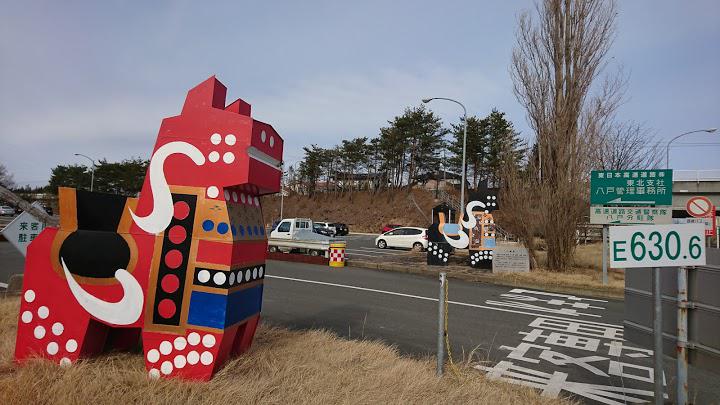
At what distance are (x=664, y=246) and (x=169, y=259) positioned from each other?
12.3 ft

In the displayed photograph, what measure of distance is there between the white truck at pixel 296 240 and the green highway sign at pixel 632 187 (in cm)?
989

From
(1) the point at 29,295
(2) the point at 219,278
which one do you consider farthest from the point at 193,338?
(1) the point at 29,295

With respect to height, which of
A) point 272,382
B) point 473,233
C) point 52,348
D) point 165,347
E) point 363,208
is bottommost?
point 272,382

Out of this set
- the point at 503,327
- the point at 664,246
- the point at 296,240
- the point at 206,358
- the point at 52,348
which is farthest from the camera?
the point at 296,240

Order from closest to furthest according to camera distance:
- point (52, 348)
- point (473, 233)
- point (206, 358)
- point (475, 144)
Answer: point (206, 358) → point (52, 348) → point (473, 233) → point (475, 144)

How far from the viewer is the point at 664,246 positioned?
333cm

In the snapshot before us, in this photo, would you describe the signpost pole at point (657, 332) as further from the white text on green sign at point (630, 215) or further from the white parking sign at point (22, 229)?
the white text on green sign at point (630, 215)

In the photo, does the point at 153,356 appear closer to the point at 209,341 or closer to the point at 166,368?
the point at 166,368

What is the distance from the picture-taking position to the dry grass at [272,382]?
10.9ft

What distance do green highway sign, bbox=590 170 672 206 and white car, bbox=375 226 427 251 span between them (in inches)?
532

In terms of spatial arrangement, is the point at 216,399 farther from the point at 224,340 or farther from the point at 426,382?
the point at 426,382

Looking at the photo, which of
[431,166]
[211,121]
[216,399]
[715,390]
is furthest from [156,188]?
[431,166]

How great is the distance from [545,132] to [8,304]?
15.2 m

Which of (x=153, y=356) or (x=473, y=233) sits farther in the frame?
(x=473, y=233)
